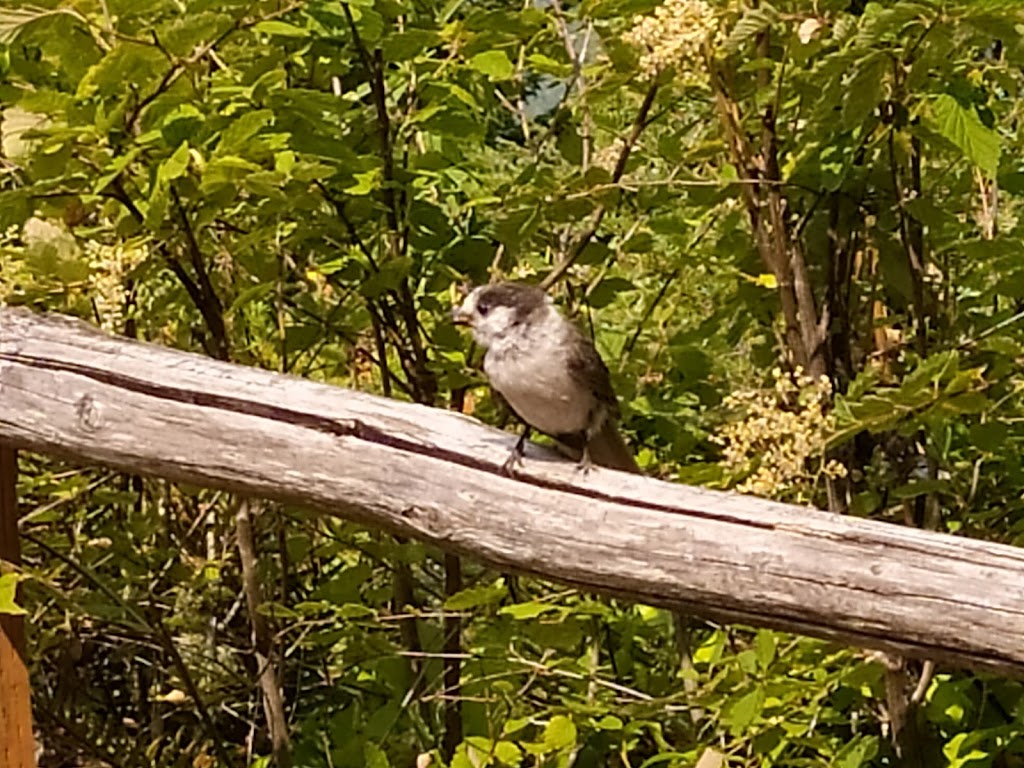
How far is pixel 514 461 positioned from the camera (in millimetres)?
1407

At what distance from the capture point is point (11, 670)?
5.44 feet

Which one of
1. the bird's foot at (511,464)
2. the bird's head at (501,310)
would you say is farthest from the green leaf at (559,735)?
the bird's foot at (511,464)

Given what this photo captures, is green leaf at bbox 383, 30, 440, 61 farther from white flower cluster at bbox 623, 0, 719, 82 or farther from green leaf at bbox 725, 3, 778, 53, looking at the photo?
green leaf at bbox 725, 3, 778, 53

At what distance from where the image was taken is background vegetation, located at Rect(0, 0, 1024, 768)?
1.74m

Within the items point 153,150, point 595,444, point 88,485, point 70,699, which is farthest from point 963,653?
point 70,699

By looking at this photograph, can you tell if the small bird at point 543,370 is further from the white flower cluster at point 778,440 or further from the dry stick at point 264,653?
the dry stick at point 264,653

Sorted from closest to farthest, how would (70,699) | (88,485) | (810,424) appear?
1. (810,424)
2. (88,485)
3. (70,699)

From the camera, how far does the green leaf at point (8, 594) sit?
4.96ft

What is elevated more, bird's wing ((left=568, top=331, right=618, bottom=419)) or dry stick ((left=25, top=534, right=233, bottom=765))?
bird's wing ((left=568, top=331, right=618, bottom=419))

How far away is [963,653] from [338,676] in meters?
1.56


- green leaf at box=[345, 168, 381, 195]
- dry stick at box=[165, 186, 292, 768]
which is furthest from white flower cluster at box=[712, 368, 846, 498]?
dry stick at box=[165, 186, 292, 768]

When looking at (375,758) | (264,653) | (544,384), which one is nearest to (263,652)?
→ (264,653)

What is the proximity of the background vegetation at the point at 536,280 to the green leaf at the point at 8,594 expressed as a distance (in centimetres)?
29

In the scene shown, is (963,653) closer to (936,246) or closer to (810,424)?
(810,424)
